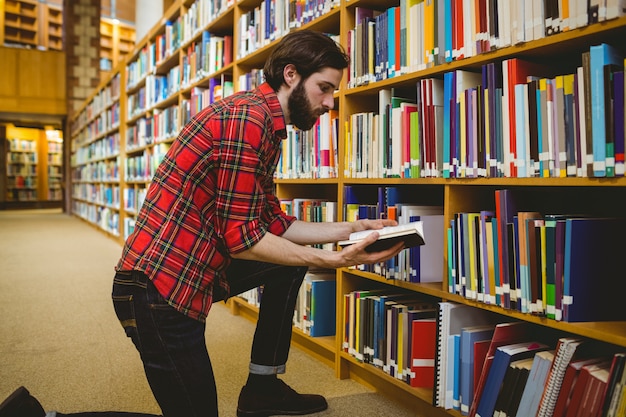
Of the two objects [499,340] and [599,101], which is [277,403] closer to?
[499,340]

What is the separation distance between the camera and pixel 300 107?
4.58 ft

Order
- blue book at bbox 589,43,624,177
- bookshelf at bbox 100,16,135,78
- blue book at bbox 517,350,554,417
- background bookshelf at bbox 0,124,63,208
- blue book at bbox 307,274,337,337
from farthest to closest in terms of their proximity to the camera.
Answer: background bookshelf at bbox 0,124,63,208
bookshelf at bbox 100,16,135,78
blue book at bbox 307,274,337,337
blue book at bbox 517,350,554,417
blue book at bbox 589,43,624,177

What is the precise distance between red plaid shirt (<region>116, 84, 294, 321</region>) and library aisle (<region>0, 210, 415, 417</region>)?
2.36 ft

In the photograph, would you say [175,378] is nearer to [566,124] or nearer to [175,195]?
[175,195]

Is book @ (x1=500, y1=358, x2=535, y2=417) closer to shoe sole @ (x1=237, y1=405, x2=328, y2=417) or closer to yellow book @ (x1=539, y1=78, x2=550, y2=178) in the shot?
yellow book @ (x1=539, y1=78, x2=550, y2=178)

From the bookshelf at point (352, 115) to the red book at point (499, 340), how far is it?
0.04 m

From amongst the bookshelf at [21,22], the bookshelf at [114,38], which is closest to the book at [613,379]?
the bookshelf at [114,38]

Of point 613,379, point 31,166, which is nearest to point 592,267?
point 613,379

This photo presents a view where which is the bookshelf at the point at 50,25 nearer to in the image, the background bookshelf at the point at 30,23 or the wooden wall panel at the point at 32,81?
the background bookshelf at the point at 30,23

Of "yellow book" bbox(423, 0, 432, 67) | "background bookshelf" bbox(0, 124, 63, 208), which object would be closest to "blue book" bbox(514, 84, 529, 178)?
"yellow book" bbox(423, 0, 432, 67)

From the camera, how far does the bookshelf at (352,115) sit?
1326 mm

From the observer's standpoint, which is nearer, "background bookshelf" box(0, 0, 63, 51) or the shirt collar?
the shirt collar

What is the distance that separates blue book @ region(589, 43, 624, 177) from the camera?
3.75 ft

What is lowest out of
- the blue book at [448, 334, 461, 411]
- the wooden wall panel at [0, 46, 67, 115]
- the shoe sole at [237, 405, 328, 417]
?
the shoe sole at [237, 405, 328, 417]
